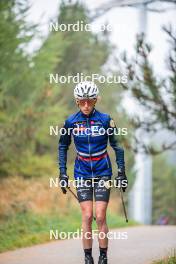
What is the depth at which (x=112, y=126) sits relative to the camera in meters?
7.24

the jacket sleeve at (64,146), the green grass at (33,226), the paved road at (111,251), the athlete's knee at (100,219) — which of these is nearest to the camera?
the athlete's knee at (100,219)

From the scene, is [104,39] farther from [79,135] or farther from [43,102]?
[79,135]

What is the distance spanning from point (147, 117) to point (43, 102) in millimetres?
7041

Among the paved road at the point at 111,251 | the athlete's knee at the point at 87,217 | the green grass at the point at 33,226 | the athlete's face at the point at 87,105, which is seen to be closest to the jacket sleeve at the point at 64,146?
the athlete's face at the point at 87,105

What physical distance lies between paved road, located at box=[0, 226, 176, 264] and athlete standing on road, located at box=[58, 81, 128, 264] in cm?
133

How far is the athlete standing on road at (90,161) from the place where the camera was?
23.4 feet

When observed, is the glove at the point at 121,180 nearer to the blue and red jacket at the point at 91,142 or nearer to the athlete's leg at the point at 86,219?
the blue and red jacket at the point at 91,142

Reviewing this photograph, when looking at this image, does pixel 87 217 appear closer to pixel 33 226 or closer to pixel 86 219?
pixel 86 219

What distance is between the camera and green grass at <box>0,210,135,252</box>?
36.9 feet

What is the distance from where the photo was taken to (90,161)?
7.22 metres

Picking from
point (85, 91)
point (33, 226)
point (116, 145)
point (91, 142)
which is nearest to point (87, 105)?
point (85, 91)

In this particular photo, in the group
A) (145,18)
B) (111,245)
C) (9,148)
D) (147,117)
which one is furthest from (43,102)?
(111,245)

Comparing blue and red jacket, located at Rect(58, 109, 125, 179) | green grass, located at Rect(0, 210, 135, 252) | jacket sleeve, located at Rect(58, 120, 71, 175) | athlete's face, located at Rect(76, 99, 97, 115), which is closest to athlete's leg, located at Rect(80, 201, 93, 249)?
blue and red jacket, located at Rect(58, 109, 125, 179)

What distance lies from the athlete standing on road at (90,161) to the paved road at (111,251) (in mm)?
1329
